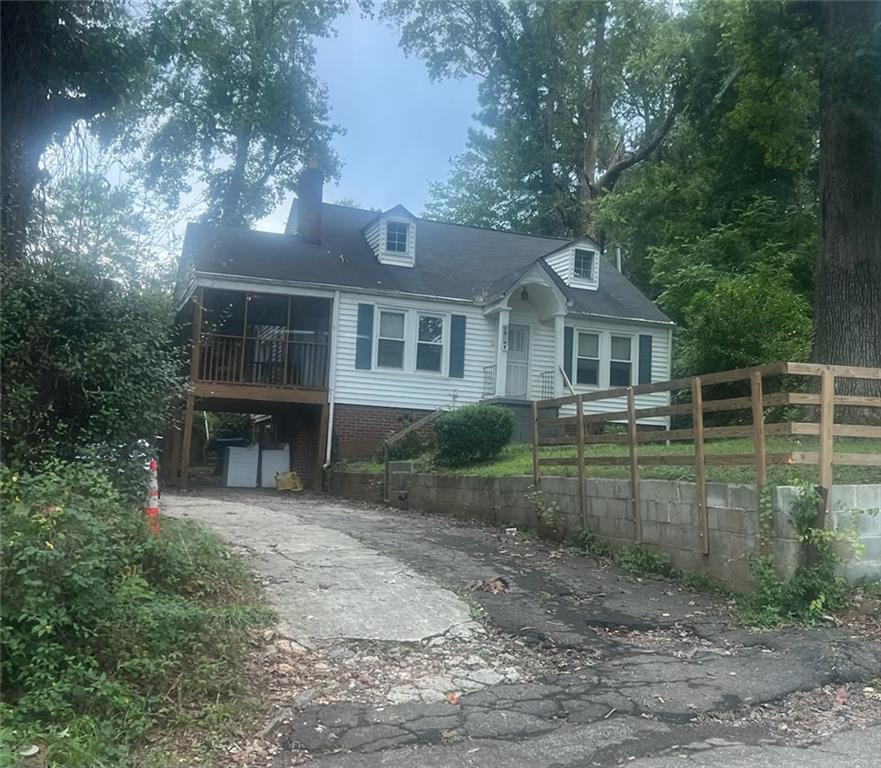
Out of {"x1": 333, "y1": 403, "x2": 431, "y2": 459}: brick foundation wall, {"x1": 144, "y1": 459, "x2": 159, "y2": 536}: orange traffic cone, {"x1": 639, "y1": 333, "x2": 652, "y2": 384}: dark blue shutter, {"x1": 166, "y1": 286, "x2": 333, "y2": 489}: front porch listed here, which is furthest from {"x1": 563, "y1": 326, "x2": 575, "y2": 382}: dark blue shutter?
{"x1": 144, "y1": 459, "x2": 159, "y2": 536}: orange traffic cone

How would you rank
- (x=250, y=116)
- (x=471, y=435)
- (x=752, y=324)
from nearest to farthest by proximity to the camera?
(x=471, y=435) → (x=752, y=324) → (x=250, y=116)

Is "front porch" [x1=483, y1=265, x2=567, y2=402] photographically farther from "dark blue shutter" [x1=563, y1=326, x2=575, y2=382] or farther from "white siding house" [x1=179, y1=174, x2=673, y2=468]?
"dark blue shutter" [x1=563, y1=326, x2=575, y2=382]

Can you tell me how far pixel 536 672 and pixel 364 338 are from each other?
14.4 metres

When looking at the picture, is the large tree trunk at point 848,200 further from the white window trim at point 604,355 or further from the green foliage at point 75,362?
the white window trim at point 604,355

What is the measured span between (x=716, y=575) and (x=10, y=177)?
7114mm

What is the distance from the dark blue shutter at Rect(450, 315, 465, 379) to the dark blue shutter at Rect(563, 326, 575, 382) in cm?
265

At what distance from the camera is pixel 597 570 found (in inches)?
332

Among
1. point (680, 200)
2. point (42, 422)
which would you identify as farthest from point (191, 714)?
point (680, 200)

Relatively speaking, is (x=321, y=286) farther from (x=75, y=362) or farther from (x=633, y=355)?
(x=75, y=362)

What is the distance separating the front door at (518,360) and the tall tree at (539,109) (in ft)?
35.1

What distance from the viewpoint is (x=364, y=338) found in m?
19.4

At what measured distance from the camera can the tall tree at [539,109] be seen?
30.4 meters

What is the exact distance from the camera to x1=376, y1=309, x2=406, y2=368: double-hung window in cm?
1964

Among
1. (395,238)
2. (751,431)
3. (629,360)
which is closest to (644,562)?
(751,431)
